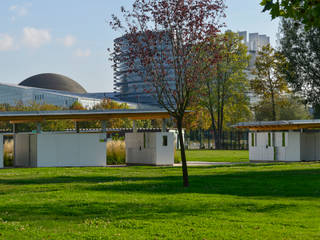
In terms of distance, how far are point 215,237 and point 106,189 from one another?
7408mm

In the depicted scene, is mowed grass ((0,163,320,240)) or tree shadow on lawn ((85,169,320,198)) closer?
mowed grass ((0,163,320,240))

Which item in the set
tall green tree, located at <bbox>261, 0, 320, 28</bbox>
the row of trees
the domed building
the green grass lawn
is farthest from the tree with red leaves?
the domed building

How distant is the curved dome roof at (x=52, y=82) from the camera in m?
125

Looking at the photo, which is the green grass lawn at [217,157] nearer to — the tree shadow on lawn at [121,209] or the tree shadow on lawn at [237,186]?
the tree shadow on lawn at [237,186]

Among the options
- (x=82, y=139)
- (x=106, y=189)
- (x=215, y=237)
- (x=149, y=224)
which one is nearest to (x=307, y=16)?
(x=215, y=237)

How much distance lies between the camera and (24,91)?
111750 mm

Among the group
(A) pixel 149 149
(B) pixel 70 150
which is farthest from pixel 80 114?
(A) pixel 149 149

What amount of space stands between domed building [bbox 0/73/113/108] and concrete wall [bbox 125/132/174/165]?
218 feet

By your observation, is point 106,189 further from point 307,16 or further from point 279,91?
point 279,91

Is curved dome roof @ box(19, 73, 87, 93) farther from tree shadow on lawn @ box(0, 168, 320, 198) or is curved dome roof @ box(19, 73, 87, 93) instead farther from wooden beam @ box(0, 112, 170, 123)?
tree shadow on lawn @ box(0, 168, 320, 198)

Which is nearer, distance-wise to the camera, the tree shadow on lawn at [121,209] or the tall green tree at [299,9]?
the tall green tree at [299,9]

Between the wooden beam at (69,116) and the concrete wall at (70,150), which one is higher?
the wooden beam at (69,116)

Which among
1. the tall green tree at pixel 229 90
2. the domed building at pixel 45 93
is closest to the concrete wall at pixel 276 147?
the tall green tree at pixel 229 90

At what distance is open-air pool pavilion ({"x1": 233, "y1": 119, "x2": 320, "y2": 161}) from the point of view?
32844 millimetres
